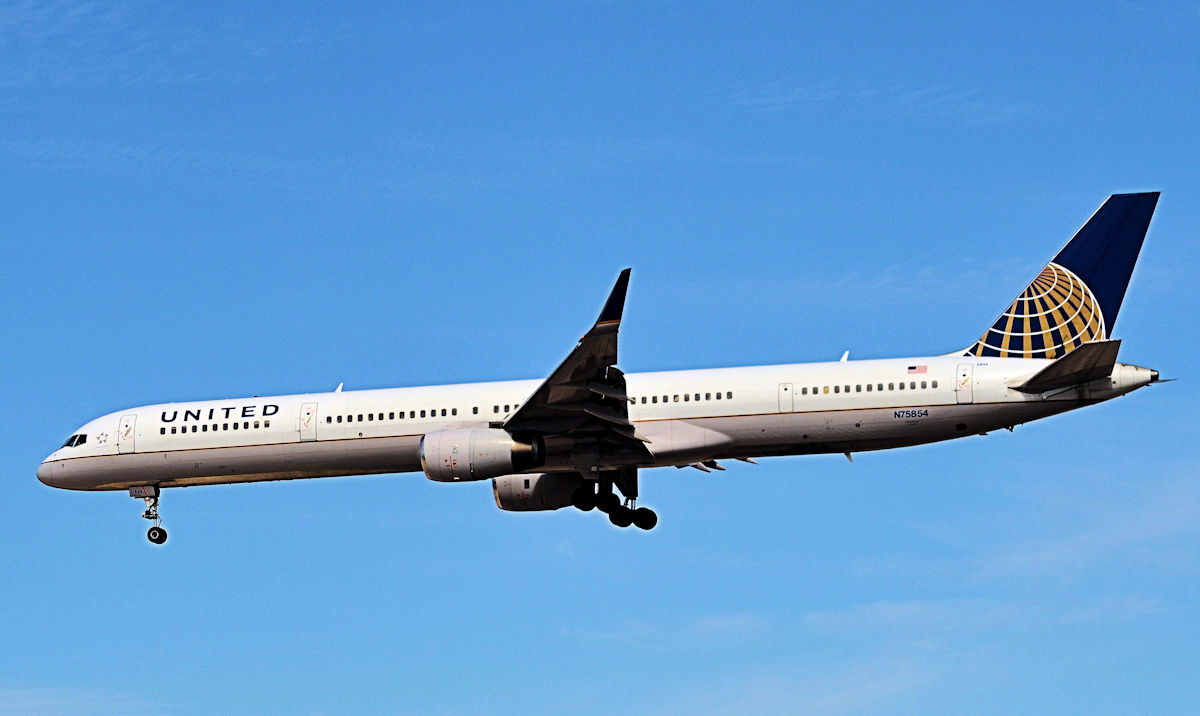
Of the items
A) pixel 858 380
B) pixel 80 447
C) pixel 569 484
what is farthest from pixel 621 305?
pixel 80 447

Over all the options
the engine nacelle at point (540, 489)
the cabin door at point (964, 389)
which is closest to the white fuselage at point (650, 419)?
the cabin door at point (964, 389)

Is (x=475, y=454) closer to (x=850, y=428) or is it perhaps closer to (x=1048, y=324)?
(x=850, y=428)

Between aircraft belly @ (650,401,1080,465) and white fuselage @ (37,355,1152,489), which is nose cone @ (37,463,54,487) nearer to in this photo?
white fuselage @ (37,355,1152,489)

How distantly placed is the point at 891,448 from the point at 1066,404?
4167 millimetres

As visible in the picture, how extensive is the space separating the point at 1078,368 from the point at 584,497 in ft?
43.2

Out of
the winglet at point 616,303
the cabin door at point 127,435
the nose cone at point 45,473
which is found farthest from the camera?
the nose cone at point 45,473

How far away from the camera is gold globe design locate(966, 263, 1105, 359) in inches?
1467

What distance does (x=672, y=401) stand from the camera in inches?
1501

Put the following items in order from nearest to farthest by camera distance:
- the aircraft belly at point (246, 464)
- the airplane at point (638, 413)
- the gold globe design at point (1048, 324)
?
1. the airplane at point (638, 413)
2. the gold globe design at point (1048, 324)
3. the aircraft belly at point (246, 464)

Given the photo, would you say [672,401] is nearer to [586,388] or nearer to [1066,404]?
[586,388]

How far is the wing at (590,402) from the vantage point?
34406mm

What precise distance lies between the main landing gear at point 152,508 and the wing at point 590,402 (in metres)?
11.3

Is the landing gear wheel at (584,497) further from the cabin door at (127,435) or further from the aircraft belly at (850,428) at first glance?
the cabin door at (127,435)

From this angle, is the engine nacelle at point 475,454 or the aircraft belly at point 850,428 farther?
the aircraft belly at point 850,428
